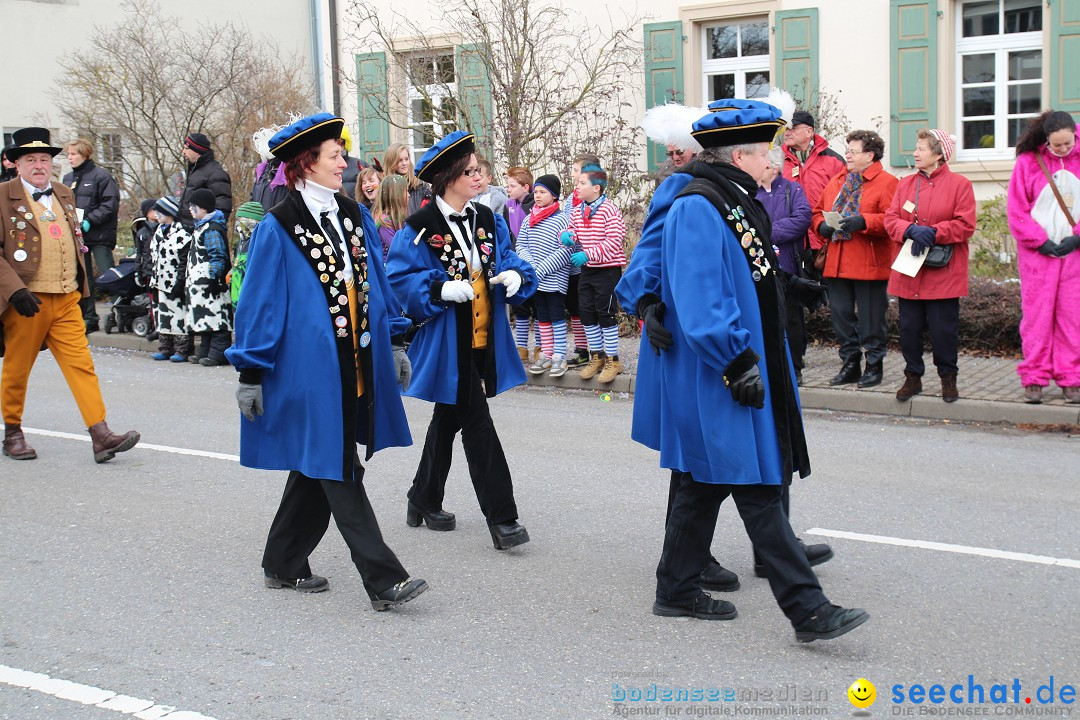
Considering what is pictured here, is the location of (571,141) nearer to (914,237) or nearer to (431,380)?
(914,237)

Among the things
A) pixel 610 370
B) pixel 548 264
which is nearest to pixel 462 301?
pixel 548 264

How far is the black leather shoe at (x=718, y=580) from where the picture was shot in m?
5.16

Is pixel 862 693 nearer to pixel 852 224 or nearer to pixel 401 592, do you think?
pixel 401 592

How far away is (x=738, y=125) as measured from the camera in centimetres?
452

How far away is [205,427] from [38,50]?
55.9 feet

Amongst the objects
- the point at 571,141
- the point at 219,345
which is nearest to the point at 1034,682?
the point at 219,345

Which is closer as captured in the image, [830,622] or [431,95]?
[830,622]

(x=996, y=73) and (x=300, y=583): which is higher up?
(x=996, y=73)

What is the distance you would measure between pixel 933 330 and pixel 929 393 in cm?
57

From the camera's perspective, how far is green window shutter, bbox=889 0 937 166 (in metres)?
14.7

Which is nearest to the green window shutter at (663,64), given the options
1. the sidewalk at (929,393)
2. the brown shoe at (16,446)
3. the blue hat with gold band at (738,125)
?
the sidewalk at (929,393)

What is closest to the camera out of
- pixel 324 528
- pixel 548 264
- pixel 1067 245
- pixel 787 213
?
pixel 324 528

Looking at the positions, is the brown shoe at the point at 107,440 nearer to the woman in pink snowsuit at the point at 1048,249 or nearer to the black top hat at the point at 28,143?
the black top hat at the point at 28,143

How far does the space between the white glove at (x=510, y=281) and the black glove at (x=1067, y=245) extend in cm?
445
